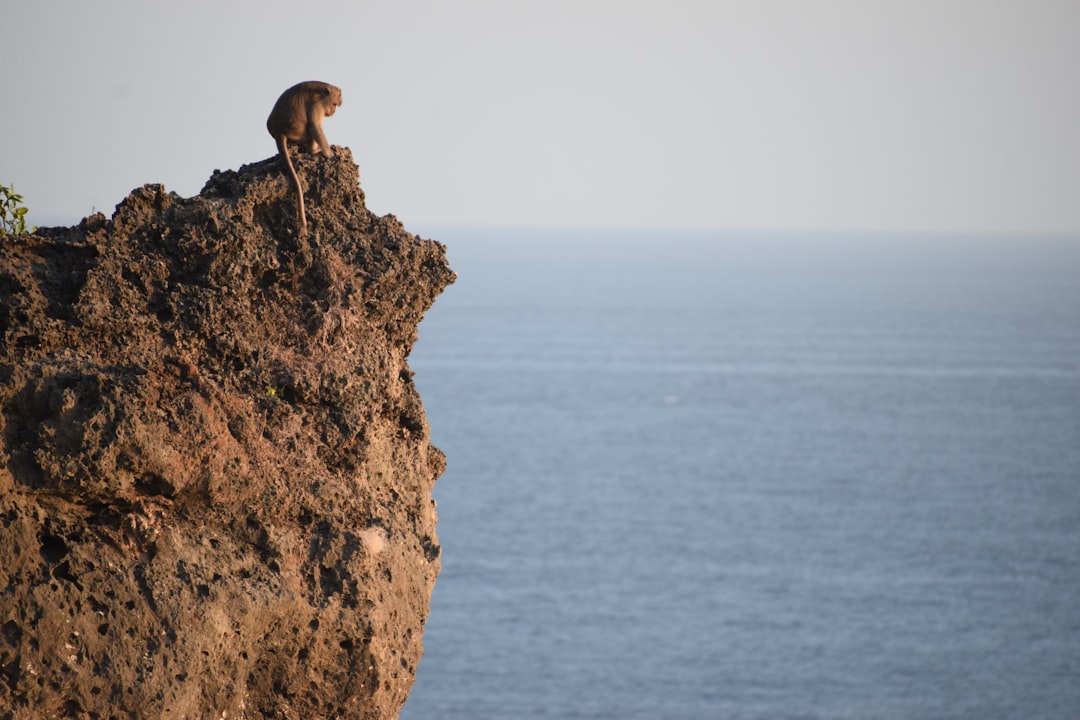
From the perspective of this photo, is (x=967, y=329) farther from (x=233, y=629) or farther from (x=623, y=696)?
(x=233, y=629)

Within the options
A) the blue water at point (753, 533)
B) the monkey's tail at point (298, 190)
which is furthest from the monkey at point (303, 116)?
the blue water at point (753, 533)

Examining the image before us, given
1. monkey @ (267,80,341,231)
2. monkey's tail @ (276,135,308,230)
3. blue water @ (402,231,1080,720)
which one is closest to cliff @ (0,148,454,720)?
monkey's tail @ (276,135,308,230)

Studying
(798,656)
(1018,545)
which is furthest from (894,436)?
(798,656)

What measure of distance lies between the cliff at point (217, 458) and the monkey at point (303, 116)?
28cm

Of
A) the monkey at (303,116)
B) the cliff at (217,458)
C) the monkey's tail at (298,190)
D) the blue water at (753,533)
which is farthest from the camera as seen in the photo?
the blue water at (753,533)

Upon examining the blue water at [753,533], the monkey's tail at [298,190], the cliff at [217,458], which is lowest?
the blue water at [753,533]

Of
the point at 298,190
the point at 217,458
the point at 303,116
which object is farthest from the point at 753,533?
the point at 217,458

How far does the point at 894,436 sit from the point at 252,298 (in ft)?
375

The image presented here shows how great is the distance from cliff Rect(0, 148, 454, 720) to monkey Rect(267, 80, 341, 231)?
28cm

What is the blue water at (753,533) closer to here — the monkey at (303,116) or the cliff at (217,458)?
the cliff at (217,458)

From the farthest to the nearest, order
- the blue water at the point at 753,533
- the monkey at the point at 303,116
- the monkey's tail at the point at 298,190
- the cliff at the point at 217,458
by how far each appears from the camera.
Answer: the blue water at the point at 753,533 → the monkey at the point at 303,116 → the monkey's tail at the point at 298,190 → the cliff at the point at 217,458

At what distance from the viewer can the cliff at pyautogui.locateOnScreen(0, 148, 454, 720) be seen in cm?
570

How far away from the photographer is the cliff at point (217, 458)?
5699 mm

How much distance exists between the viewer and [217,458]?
6.12 m
